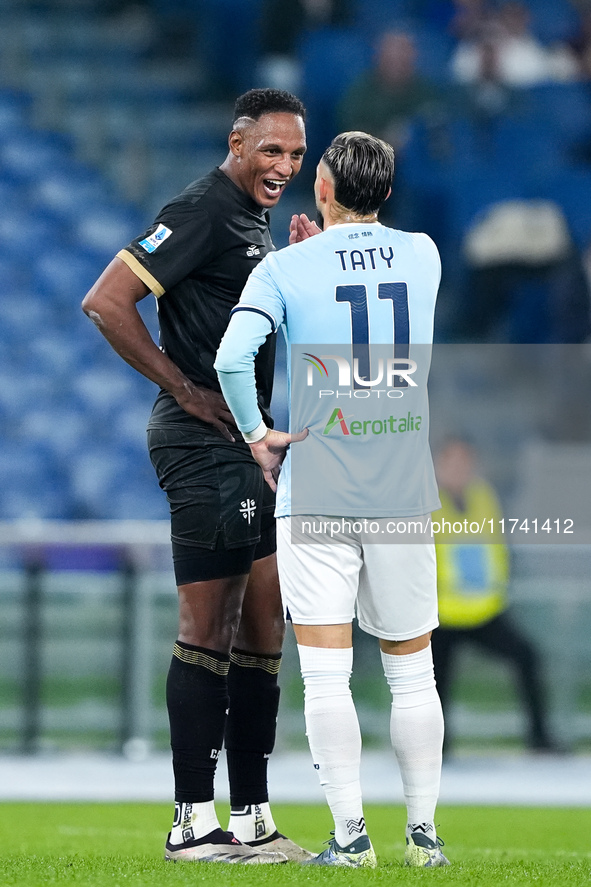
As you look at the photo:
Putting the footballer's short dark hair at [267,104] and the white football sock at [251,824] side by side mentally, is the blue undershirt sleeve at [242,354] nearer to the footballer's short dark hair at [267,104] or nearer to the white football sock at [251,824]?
the footballer's short dark hair at [267,104]

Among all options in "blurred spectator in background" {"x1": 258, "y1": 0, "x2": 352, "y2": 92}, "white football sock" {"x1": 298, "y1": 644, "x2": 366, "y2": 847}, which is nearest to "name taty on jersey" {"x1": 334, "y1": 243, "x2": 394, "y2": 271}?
"white football sock" {"x1": 298, "y1": 644, "x2": 366, "y2": 847}

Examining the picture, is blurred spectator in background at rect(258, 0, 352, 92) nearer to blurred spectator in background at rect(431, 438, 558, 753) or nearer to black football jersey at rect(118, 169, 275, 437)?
blurred spectator in background at rect(431, 438, 558, 753)

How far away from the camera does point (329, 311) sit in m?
3.03

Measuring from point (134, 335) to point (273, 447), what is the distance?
53 cm

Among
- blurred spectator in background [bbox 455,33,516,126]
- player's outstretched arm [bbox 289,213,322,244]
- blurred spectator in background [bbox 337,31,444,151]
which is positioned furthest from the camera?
blurred spectator in background [bbox 455,33,516,126]

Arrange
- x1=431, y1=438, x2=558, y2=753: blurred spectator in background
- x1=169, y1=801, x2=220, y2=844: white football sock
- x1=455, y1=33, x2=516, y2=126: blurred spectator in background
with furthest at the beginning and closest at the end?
1. x1=455, y1=33, x2=516, y2=126: blurred spectator in background
2. x1=431, y1=438, x2=558, y2=753: blurred spectator in background
3. x1=169, y1=801, x2=220, y2=844: white football sock

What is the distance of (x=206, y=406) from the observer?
3453mm

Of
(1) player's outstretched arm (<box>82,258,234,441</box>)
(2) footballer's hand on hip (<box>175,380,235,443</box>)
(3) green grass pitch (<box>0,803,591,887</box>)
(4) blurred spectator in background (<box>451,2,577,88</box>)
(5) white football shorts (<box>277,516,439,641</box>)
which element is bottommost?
(3) green grass pitch (<box>0,803,591,887</box>)

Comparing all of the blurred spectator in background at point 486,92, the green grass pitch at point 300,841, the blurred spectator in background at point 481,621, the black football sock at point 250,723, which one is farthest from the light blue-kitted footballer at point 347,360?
the blurred spectator in background at point 486,92

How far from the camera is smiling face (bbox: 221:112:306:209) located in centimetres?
349

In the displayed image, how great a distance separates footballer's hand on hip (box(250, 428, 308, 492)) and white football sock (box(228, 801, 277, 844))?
96 cm

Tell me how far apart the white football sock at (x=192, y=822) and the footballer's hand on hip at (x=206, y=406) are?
94cm

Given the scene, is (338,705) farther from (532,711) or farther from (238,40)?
(238,40)

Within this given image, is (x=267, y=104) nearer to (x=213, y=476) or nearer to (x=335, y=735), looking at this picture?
(x=213, y=476)
